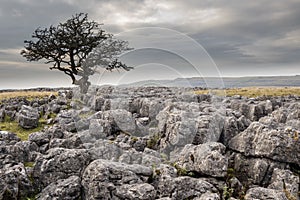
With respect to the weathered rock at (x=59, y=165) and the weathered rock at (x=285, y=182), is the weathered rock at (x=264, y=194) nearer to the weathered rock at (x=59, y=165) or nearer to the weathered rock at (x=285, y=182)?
the weathered rock at (x=285, y=182)

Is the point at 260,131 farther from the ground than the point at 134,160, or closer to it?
farther from the ground

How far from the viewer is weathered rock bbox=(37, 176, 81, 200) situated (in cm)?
1416

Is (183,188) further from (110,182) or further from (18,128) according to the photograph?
(18,128)

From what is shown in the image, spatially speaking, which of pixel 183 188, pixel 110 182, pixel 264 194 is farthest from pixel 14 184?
pixel 264 194

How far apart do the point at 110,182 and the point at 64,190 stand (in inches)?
89.8

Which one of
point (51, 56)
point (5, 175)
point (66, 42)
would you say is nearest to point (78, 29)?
point (66, 42)

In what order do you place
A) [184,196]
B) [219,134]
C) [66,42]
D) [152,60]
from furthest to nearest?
[66,42]
[152,60]
[219,134]
[184,196]

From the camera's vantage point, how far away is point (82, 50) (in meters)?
68.1

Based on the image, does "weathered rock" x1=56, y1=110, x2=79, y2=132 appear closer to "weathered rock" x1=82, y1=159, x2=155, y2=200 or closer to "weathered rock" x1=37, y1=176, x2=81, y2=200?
"weathered rock" x1=37, y1=176, x2=81, y2=200

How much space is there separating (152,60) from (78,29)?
1778 inches

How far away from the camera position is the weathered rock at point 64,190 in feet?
46.5

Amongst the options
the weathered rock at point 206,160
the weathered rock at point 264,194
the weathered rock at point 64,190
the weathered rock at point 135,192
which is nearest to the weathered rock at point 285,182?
the weathered rock at point 264,194

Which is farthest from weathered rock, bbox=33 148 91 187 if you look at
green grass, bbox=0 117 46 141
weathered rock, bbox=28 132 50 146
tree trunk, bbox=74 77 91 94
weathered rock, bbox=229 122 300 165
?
tree trunk, bbox=74 77 91 94

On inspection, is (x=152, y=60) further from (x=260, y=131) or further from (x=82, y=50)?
(x=82, y=50)
